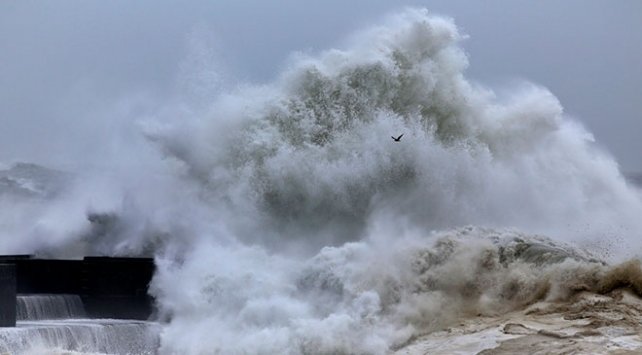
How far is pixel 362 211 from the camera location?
67.3ft

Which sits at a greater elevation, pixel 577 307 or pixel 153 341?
pixel 153 341

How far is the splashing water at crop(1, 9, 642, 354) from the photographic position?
16.4m

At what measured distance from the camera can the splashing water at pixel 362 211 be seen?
16.4 meters

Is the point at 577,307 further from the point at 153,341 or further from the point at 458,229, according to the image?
the point at 153,341

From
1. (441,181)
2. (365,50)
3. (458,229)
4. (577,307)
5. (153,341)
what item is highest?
(365,50)

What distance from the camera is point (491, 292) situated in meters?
16.0

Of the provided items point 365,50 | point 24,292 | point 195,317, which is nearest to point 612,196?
point 365,50

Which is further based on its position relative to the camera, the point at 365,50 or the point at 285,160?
the point at 365,50

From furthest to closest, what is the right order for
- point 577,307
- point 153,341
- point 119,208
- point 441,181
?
point 119,208 < point 441,181 < point 153,341 < point 577,307

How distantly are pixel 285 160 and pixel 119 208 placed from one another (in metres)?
3.74

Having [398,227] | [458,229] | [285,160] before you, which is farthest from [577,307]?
[285,160]

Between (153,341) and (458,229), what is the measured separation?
17.3 ft

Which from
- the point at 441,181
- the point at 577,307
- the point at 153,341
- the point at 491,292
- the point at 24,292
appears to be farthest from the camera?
the point at 441,181

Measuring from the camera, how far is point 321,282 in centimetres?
1761
